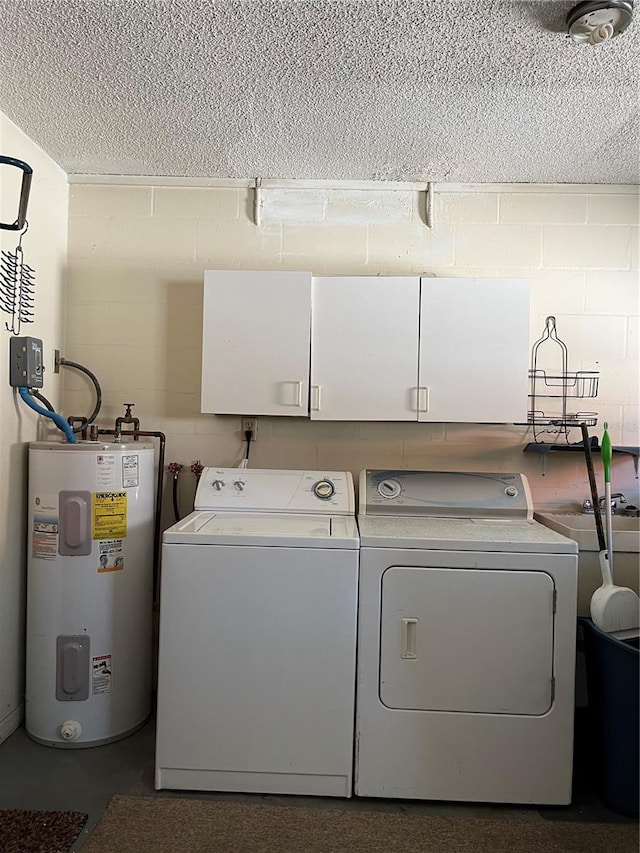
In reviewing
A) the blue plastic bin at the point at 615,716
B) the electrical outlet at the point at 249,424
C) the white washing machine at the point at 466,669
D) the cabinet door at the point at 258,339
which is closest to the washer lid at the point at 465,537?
the white washing machine at the point at 466,669

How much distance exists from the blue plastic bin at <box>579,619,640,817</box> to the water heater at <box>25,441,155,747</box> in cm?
174

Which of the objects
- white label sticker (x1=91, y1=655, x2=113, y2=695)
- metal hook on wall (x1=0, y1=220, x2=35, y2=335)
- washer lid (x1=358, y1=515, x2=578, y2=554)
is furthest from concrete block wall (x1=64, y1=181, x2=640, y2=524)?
white label sticker (x1=91, y1=655, x2=113, y2=695)

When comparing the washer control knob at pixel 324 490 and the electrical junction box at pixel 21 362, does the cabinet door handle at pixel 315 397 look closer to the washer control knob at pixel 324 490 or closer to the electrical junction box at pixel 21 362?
the washer control knob at pixel 324 490

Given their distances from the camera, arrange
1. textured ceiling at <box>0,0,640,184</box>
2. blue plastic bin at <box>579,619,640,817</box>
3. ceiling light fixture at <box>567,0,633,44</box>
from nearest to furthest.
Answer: ceiling light fixture at <box>567,0,633,44</box>, textured ceiling at <box>0,0,640,184</box>, blue plastic bin at <box>579,619,640,817</box>

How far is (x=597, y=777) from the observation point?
1.92m

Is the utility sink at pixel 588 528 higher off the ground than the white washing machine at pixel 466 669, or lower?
higher

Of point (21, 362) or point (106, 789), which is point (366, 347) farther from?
point (106, 789)

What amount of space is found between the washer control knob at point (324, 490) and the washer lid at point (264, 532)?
0.51ft

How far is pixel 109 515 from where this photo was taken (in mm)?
2143

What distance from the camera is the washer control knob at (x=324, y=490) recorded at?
232cm

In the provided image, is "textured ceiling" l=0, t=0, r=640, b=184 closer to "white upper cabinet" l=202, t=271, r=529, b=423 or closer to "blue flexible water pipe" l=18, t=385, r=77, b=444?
"white upper cabinet" l=202, t=271, r=529, b=423

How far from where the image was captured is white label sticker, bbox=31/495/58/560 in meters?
2.11

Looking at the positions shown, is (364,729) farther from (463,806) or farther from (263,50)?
(263,50)

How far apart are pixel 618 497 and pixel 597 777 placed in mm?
1162
